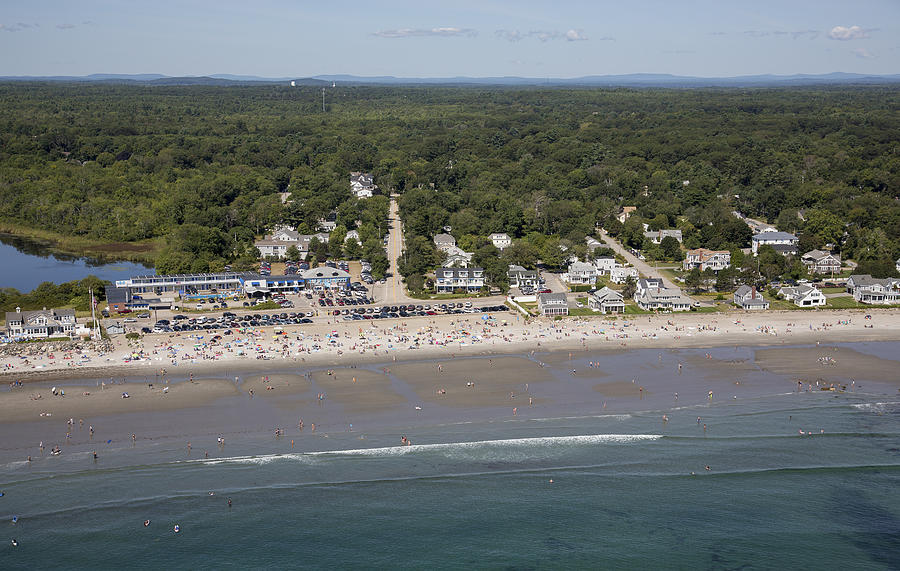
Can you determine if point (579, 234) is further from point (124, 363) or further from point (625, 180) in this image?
point (124, 363)

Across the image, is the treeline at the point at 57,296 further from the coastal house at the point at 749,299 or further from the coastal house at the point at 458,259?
the coastal house at the point at 749,299

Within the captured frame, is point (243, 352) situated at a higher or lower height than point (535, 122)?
lower

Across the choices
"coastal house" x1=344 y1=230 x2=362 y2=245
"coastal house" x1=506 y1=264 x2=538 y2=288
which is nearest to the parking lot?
"coastal house" x1=506 y1=264 x2=538 y2=288

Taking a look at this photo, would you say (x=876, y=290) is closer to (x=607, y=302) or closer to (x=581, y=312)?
(x=607, y=302)

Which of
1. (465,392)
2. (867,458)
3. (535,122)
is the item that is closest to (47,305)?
(465,392)

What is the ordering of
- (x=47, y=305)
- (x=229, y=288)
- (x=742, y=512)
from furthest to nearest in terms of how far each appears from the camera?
(x=229, y=288) < (x=47, y=305) < (x=742, y=512)

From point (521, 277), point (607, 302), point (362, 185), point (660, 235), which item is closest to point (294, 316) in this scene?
point (521, 277)
